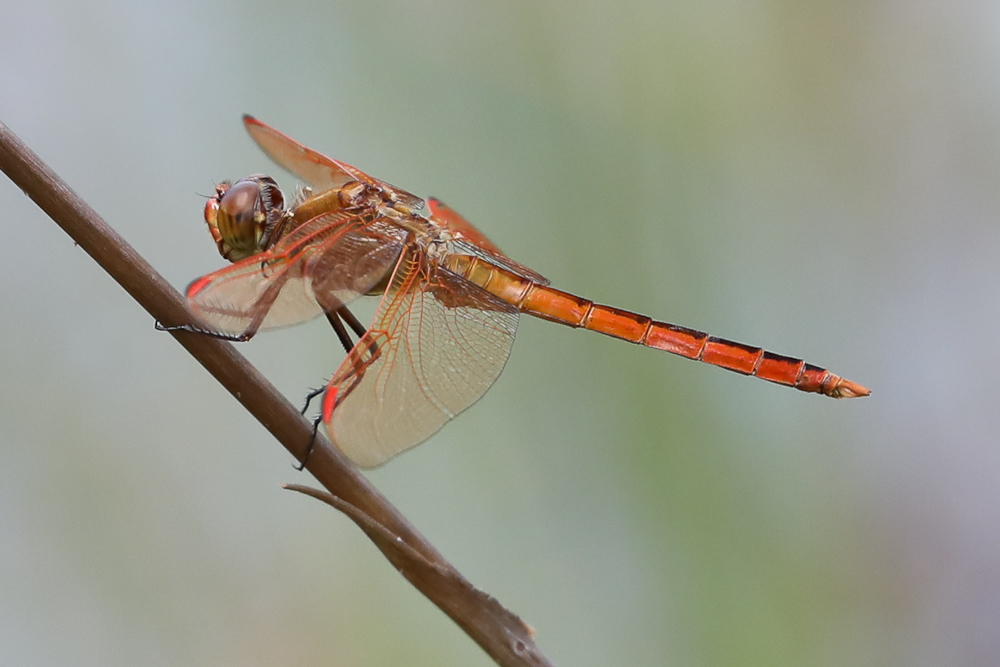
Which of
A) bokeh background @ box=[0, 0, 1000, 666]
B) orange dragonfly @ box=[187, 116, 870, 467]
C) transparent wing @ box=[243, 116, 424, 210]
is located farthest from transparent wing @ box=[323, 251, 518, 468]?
bokeh background @ box=[0, 0, 1000, 666]

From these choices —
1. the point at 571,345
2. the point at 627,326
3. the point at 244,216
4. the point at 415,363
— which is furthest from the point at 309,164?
the point at 571,345

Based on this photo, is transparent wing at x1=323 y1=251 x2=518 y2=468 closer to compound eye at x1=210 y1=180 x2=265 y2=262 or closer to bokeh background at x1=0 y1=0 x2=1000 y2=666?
compound eye at x1=210 y1=180 x2=265 y2=262

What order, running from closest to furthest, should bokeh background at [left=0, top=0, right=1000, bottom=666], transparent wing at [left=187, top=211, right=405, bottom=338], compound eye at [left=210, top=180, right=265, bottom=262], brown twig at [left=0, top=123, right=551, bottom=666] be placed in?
brown twig at [left=0, top=123, right=551, bottom=666]
transparent wing at [left=187, top=211, right=405, bottom=338]
compound eye at [left=210, top=180, right=265, bottom=262]
bokeh background at [left=0, top=0, right=1000, bottom=666]

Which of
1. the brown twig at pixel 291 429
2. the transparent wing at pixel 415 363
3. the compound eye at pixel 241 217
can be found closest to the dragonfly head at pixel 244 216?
the compound eye at pixel 241 217

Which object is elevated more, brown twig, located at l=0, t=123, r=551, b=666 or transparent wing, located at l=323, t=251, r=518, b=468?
transparent wing, located at l=323, t=251, r=518, b=468

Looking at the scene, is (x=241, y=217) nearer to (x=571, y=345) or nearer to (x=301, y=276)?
(x=301, y=276)

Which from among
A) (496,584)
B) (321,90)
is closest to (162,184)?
(321,90)

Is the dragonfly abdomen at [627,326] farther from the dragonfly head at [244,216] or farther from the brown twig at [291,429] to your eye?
the brown twig at [291,429]

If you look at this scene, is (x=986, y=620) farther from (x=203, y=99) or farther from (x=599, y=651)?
(x=203, y=99)

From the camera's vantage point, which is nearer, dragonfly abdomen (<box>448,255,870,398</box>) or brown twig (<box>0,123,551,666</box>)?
brown twig (<box>0,123,551,666</box>)
